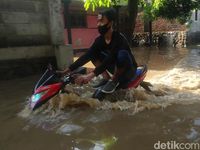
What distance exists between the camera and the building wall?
24.7 ft

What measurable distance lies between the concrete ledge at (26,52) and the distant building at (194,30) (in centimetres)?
1727

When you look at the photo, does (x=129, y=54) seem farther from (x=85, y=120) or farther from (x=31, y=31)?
(x=31, y=31)

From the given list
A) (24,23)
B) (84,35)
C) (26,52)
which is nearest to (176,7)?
(84,35)

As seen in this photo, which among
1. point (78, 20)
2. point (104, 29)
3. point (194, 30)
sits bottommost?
point (194, 30)

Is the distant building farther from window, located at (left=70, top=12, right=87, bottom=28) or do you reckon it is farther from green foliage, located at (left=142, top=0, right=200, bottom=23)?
window, located at (left=70, top=12, right=87, bottom=28)

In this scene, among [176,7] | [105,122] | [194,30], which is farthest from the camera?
[194,30]

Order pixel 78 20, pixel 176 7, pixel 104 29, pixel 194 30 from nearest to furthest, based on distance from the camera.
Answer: pixel 104 29 < pixel 176 7 < pixel 78 20 < pixel 194 30

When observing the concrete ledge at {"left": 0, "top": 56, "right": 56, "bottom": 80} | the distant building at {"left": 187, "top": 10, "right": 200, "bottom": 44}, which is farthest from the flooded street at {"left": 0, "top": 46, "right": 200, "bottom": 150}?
the distant building at {"left": 187, "top": 10, "right": 200, "bottom": 44}

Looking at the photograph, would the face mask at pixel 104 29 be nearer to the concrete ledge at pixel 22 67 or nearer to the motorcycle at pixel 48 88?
the motorcycle at pixel 48 88

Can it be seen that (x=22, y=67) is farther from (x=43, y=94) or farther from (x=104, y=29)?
(x=104, y=29)

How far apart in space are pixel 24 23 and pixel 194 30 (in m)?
19.2

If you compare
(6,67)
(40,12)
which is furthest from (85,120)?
(40,12)

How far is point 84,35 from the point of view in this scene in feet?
59.2

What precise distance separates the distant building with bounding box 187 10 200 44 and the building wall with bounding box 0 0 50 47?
17.3 metres
